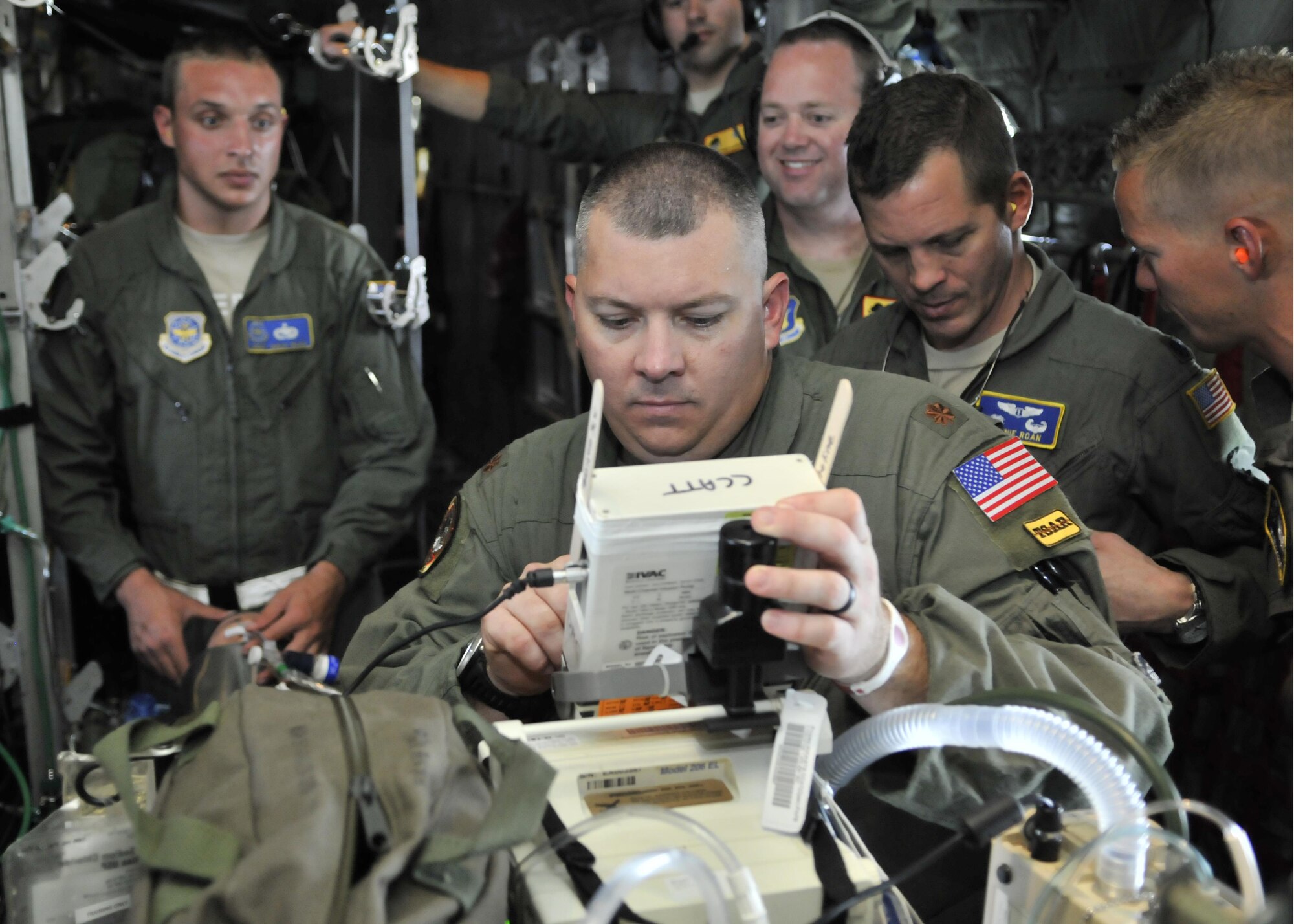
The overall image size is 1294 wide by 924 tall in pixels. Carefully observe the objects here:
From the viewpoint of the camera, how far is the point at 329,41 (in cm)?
311

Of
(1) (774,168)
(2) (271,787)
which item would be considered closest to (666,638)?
(2) (271,787)

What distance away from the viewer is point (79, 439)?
10.4 ft

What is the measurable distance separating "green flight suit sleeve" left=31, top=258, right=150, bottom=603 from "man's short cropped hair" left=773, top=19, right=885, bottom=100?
2.05m

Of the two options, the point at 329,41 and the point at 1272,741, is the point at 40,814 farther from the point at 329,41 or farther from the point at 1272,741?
the point at 1272,741

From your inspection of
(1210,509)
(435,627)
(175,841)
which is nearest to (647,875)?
(175,841)

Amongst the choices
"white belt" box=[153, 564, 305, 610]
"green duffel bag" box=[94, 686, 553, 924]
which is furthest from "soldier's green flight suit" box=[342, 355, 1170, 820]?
"white belt" box=[153, 564, 305, 610]

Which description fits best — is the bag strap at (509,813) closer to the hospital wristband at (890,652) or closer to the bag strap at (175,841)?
the bag strap at (175,841)

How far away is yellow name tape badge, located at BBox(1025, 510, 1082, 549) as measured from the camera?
157 centimetres

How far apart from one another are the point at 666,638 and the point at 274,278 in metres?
2.45

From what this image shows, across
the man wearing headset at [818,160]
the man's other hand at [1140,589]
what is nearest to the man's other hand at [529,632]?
the man's other hand at [1140,589]

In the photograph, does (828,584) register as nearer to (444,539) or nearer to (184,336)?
(444,539)

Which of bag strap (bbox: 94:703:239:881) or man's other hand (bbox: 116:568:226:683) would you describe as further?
man's other hand (bbox: 116:568:226:683)

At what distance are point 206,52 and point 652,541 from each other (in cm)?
271

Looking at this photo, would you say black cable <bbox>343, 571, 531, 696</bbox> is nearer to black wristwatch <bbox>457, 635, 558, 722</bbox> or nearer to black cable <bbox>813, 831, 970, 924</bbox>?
black wristwatch <bbox>457, 635, 558, 722</bbox>
